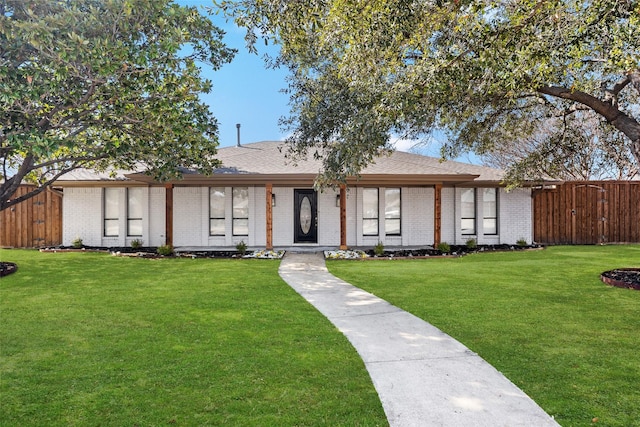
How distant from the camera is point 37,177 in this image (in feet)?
44.7

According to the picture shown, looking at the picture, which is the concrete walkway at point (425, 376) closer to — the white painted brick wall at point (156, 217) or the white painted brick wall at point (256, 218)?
the white painted brick wall at point (256, 218)

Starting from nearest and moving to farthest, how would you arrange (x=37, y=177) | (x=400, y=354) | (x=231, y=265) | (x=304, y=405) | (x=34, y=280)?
(x=304, y=405) < (x=400, y=354) < (x=34, y=280) < (x=231, y=265) < (x=37, y=177)

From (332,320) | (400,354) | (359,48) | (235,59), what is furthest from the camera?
(235,59)

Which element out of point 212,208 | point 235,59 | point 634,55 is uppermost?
point 235,59

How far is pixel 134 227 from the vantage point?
14.7 metres

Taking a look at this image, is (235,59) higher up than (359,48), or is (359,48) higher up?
(235,59)

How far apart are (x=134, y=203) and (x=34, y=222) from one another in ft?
14.2

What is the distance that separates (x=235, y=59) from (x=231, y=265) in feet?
17.5

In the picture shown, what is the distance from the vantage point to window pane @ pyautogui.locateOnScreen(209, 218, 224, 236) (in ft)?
47.6

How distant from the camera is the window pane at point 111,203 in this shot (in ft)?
48.3

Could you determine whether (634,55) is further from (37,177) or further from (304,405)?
(37,177)

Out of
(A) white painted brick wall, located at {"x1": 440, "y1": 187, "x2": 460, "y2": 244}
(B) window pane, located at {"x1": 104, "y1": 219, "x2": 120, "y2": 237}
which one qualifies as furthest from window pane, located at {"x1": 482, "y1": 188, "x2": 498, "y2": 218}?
(B) window pane, located at {"x1": 104, "y1": 219, "x2": 120, "y2": 237}

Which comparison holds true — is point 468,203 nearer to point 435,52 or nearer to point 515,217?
point 515,217

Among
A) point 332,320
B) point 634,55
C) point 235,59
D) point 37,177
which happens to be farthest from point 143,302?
point 37,177
